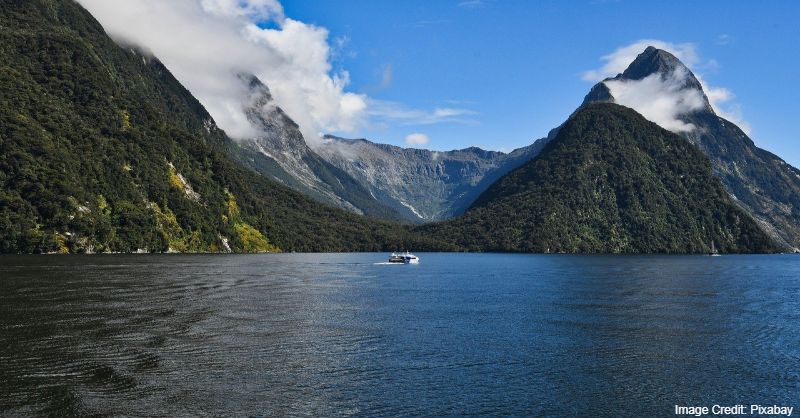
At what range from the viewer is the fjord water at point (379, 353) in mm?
42750

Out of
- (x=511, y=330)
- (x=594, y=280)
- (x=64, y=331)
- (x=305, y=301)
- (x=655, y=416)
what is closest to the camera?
(x=655, y=416)

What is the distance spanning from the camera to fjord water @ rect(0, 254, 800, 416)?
4275 centimetres

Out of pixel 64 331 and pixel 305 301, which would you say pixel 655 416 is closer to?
pixel 64 331

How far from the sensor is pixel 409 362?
180ft

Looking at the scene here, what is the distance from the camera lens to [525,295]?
11694 cm

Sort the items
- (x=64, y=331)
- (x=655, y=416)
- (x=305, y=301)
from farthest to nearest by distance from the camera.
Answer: (x=305, y=301)
(x=64, y=331)
(x=655, y=416)

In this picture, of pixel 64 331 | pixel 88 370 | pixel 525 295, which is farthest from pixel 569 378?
pixel 525 295

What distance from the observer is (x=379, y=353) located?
5850 cm

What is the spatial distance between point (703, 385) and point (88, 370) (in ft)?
160

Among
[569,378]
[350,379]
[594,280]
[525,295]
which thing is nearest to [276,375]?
[350,379]

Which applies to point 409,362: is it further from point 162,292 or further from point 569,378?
point 162,292

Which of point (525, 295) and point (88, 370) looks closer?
point (88, 370)

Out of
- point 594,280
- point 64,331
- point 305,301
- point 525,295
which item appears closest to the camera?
point 64,331

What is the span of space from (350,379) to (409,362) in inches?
308
